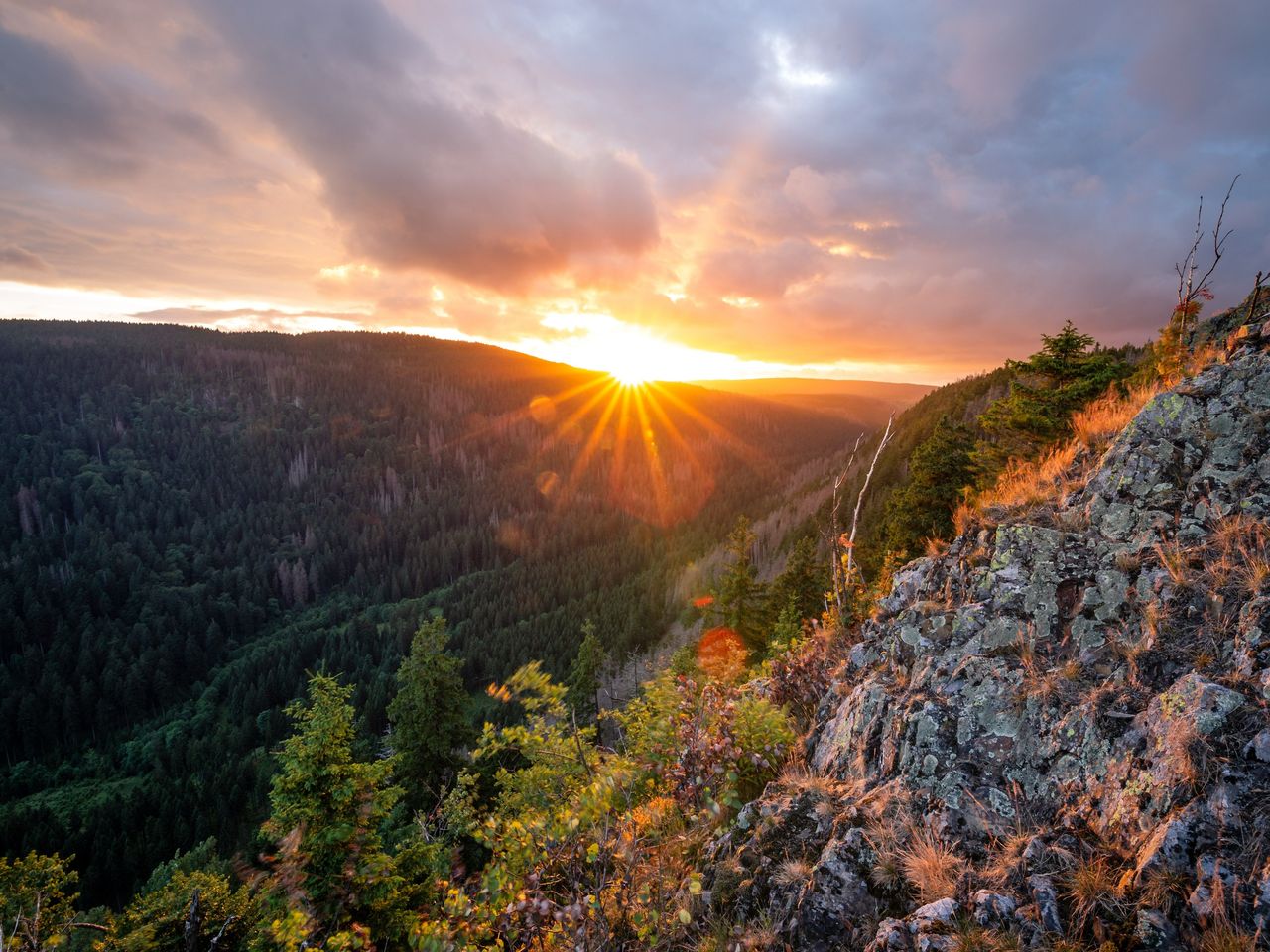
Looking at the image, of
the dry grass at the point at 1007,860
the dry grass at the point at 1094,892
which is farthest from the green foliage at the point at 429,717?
the dry grass at the point at 1094,892

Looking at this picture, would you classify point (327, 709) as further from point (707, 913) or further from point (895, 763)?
point (895, 763)

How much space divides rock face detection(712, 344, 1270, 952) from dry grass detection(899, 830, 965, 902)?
0.03m

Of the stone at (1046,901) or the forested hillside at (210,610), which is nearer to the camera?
the stone at (1046,901)

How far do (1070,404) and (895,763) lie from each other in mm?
16569

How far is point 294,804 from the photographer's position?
519 inches

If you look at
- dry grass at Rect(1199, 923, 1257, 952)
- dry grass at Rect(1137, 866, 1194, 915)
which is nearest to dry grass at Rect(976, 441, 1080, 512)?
dry grass at Rect(1137, 866, 1194, 915)

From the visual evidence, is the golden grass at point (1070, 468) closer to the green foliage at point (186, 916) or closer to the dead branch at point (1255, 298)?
the dead branch at point (1255, 298)

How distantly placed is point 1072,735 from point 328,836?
15820mm

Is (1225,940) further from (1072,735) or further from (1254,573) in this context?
(1254,573)

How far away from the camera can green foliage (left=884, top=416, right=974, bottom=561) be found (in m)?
23.3

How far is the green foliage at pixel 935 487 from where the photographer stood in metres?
23.3

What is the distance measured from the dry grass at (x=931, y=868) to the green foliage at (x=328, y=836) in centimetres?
1252

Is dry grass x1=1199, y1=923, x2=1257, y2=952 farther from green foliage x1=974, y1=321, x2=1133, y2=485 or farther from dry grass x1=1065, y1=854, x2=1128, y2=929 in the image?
green foliage x1=974, y1=321, x2=1133, y2=485

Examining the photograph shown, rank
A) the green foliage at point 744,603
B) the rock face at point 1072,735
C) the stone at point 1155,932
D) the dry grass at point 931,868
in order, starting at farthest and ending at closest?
the green foliage at point 744,603 < the dry grass at point 931,868 < the rock face at point 1072,735 < the stone at point 1155,932
